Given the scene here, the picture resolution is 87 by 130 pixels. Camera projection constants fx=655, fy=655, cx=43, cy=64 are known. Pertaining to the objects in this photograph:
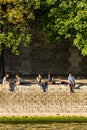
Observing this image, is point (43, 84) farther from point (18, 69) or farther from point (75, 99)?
point (18, 69)

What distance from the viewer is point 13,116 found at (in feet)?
118

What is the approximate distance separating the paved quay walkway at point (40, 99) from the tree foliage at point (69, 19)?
374cm

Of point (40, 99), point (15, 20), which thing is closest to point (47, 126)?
point (40, 99)

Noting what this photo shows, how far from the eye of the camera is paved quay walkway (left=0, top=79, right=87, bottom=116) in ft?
123

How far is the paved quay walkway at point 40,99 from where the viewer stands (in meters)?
37.4

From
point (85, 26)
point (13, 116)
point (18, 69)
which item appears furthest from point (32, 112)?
point (18, 69)

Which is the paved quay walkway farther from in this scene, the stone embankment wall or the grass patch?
the grass patch

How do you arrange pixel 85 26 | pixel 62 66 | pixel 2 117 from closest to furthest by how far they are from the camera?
pixel 2 117 < pixel 85 26 < pixel 62 66

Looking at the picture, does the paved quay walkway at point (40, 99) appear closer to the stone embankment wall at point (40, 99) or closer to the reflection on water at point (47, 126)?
the stone embankment wall at point (40, 99)

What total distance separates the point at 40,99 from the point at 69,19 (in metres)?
5.76

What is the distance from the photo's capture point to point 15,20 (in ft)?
131

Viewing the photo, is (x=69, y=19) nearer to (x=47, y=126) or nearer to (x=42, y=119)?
(x=42, y=119)

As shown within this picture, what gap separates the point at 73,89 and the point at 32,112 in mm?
2745

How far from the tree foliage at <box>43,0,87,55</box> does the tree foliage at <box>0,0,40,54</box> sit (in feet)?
4.57
